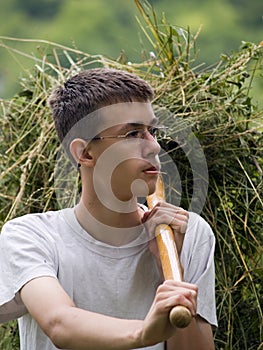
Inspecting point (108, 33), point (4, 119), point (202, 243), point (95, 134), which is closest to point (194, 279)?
point (202, 243)

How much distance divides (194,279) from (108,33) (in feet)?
21.5

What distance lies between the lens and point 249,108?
6.70 ft

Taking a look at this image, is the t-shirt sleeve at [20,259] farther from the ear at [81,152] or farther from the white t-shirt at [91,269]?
the ear at [81,152]

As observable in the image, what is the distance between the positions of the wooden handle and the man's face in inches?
2.9

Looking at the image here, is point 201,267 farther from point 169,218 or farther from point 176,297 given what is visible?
point 176,297

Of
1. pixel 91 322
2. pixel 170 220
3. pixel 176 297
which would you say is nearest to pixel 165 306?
pixel 176 297

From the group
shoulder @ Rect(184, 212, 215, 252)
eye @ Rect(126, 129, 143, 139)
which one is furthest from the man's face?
shoulder @ Rect(184, 212, 215, 252)

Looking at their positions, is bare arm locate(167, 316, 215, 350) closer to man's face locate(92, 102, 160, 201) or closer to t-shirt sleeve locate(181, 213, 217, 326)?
t-shirt sleeve locate(181, 213, 217, 326)

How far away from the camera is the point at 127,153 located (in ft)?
5.34

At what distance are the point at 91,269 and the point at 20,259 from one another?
0.43 feet

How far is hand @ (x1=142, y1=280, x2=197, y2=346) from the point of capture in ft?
4.08

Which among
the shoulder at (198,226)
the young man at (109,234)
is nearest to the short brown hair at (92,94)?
the young man at (109,234)

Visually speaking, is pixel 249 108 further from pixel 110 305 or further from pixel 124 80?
pixel 110 305

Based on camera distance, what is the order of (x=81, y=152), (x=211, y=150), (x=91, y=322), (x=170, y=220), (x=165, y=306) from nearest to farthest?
(x=165, y=306)
(x=91, y=322)
(x=170, y=220)
(x=81, y=152)
(x=211, y=150)
